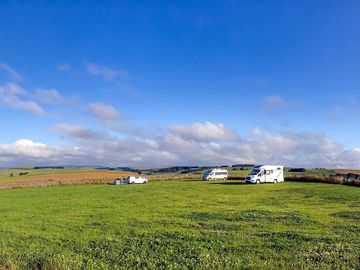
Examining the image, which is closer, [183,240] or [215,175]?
[183,240]

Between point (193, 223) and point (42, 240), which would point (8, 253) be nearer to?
point (42, 240)

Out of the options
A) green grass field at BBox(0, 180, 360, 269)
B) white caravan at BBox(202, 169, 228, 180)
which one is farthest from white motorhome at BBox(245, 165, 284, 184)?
green grass field at BBox(0, 180, 360, 269)

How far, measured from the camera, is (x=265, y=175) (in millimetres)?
65312

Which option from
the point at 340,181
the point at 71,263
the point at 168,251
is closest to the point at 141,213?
the point at 168,251

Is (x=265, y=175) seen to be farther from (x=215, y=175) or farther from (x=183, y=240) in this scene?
(x=183, y=240)

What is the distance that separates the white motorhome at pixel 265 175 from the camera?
64162 mm

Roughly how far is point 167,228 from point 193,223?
6.15 feet

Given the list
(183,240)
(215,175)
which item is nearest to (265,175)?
(215,175)

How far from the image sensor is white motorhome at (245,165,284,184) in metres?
64.2

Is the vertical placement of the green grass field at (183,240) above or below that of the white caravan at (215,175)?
below

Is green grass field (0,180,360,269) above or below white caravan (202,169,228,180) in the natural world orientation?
below

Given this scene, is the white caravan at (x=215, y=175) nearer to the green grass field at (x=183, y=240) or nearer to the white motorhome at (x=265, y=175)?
the white motorhome at (x=265, y=175)

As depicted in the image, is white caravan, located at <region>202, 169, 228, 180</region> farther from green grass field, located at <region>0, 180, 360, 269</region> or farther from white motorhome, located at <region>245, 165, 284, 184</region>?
green grass field, located at <region>0, 180, 360, 269</region>

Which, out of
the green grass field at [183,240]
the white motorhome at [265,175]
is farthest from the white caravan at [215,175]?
the green grass field at [183,240]
